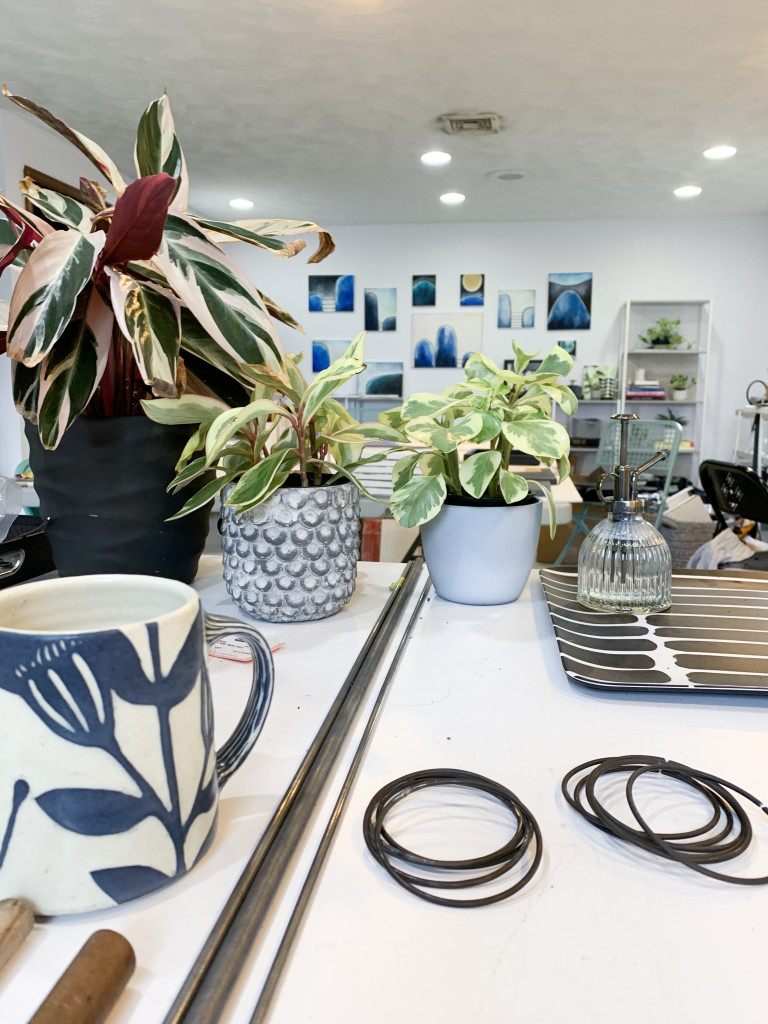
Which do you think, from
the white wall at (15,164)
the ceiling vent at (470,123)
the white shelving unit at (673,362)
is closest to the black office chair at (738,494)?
the ceiling vent at (470,123)

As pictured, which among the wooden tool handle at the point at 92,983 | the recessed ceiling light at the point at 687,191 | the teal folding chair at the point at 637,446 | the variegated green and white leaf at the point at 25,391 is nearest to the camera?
the wooden tool handle at the point at 92,983

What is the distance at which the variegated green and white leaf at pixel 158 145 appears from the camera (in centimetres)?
62

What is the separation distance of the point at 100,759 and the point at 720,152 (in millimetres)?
4403

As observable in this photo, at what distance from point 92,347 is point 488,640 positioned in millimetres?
446

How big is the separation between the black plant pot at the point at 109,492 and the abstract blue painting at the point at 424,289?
517 cm

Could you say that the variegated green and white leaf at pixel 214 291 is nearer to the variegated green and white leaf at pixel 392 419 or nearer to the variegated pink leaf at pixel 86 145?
the variegated pink leaf at pixel 86 145

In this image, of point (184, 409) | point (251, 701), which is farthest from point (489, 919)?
point (184, 409)

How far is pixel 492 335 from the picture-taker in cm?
555

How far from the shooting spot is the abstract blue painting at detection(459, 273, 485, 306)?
5.48 m

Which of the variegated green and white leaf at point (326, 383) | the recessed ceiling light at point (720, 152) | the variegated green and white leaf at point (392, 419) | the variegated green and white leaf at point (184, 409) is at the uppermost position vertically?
the recessed ceiling light at point (720, 152)

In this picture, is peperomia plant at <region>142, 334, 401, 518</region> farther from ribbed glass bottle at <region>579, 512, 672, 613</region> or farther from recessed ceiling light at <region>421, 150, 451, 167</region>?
recessed ceiling light at <region>421, 150, 451, 167</region>

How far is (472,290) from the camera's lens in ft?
18.1

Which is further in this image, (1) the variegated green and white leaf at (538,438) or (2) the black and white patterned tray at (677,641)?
(1) the variegated green and white leaf at (538,438)

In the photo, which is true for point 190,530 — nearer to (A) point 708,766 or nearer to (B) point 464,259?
(A) point 708,766
